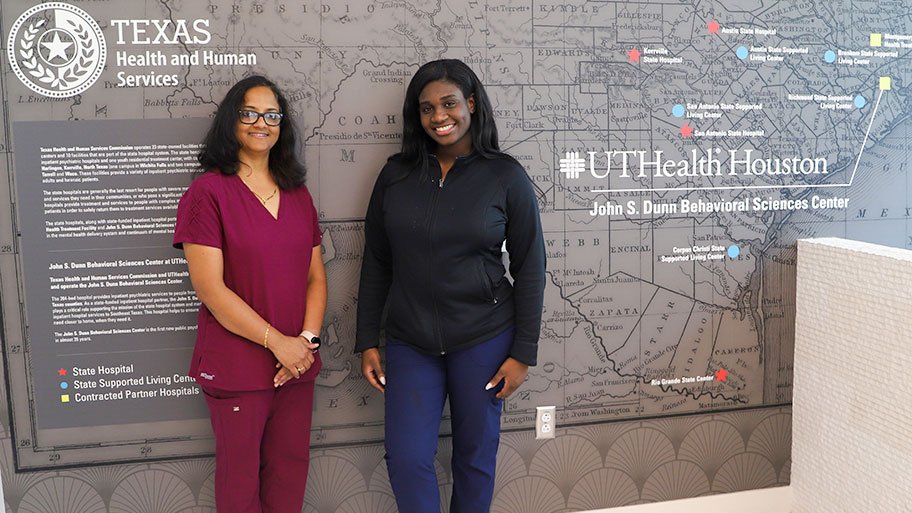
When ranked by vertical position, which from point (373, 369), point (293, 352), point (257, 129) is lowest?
point (373, 369)

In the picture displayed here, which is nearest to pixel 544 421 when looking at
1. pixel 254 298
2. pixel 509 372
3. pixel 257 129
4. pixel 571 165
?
pixel 509 372

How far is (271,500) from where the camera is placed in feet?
7.38

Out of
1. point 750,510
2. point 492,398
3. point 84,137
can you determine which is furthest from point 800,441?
point 84,137

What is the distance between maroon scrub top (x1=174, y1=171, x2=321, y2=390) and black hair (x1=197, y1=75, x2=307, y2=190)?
0.05m

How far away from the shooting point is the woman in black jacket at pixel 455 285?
2186 mm

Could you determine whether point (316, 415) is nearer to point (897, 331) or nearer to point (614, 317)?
point (614, 317)

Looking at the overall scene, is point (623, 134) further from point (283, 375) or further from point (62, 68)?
point (62, 68)

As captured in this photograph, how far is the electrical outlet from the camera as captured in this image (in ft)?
8.92

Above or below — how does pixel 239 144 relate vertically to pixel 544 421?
above

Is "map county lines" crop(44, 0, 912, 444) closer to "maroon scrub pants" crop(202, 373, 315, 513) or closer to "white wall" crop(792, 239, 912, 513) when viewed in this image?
"white wall" crop(792, 239, 912, 513)

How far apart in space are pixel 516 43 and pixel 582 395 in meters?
1.30

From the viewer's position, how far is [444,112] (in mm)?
2186

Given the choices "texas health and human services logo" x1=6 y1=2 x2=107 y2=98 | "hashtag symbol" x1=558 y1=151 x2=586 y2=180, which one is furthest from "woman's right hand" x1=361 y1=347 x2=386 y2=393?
"texas health and human services logo" x1=6 y1=2 x2=107 y2=98

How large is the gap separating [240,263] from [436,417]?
0.74m
